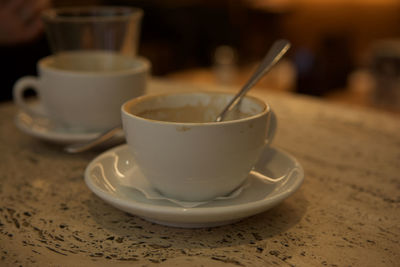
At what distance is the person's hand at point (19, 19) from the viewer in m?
0.91

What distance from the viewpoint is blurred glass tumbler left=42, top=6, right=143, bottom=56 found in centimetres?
74

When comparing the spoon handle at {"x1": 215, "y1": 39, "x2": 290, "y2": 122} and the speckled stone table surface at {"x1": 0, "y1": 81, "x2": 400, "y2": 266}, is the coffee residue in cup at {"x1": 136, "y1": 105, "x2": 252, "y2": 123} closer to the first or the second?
the spoon handle at {"x1": 215, "y1": 39, "x2": 290, "y2": 122}

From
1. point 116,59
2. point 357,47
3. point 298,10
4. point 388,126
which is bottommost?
point 357,47

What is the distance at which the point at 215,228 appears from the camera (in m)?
0.42

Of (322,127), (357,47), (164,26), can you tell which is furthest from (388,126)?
(357,47)

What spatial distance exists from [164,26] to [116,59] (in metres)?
3.56

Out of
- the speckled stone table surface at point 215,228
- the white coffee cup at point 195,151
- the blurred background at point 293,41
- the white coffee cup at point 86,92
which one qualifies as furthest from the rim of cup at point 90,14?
the blurred background at point 293,41

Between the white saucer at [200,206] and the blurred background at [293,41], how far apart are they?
7.26 feet


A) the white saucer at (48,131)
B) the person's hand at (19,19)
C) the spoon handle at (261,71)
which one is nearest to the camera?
the spoon handle at (261,71)

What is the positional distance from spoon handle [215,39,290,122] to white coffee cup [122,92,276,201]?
0.03m

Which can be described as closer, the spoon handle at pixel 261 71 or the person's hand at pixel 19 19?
the spoon handle at pixel 261 71

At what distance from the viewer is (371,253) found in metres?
0.38

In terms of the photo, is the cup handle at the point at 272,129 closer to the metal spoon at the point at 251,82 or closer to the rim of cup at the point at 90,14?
the metal spoon at the point at 251,82

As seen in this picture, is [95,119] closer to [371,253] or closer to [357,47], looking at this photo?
[371,253]
